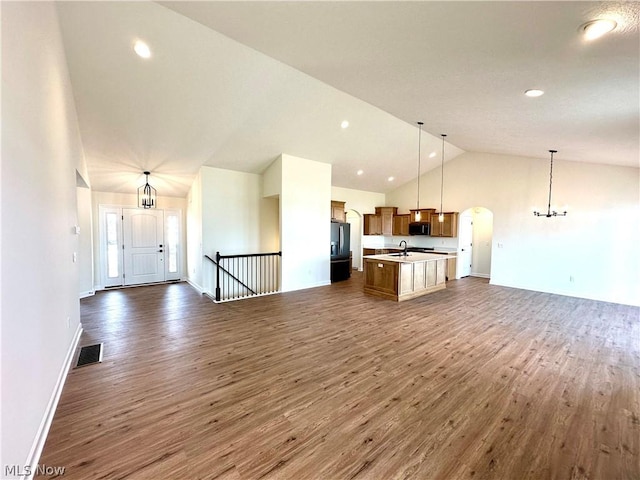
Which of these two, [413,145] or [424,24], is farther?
[413,145]

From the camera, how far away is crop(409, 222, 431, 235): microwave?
9.21 m

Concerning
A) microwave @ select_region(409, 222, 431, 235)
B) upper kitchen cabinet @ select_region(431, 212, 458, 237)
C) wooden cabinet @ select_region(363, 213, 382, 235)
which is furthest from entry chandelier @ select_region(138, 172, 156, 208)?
upper kitchen cabinet @ select_region(431, 212, 458, 237)

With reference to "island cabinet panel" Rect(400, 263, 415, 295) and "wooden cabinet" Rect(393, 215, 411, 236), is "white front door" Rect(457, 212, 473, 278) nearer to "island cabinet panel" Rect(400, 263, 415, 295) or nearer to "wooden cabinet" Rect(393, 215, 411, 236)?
"wooden cabinet" Rect(393, 215, 411, 236)

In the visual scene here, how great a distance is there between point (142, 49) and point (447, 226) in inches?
333

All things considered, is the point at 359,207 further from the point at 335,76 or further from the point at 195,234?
the point at 335,76

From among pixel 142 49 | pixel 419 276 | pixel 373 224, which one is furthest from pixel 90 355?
pixel 373 224

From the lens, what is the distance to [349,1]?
197 cm

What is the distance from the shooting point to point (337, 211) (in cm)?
858

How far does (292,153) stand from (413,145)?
3266 mm

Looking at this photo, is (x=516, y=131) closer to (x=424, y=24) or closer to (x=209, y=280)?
(x=424, y=24)

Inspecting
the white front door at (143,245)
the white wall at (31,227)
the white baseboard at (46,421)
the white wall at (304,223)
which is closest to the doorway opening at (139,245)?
the white front door at (143,245)

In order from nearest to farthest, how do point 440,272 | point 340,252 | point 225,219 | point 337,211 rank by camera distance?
point 225,219
point 440,272
point 340,252
point 337,211

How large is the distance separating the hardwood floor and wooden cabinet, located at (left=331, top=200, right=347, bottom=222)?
4.28m

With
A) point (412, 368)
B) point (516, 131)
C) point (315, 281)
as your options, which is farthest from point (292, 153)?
point (412, 368)
